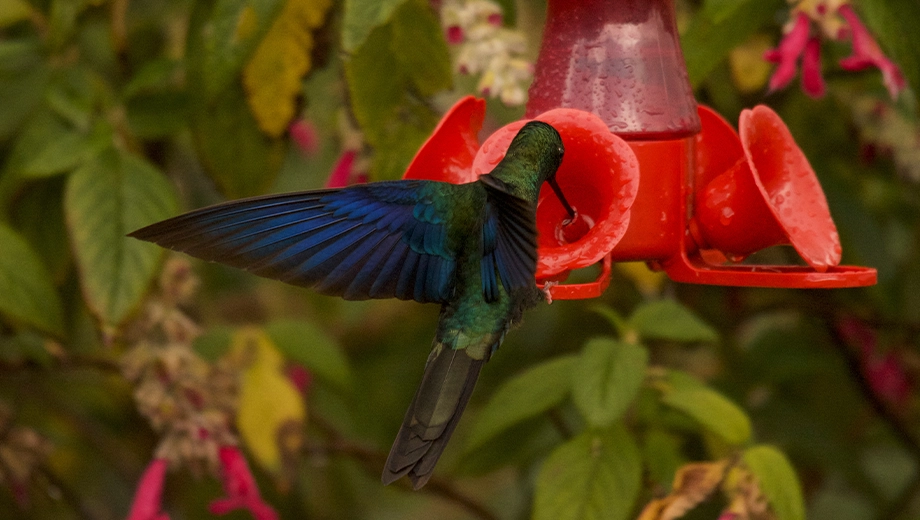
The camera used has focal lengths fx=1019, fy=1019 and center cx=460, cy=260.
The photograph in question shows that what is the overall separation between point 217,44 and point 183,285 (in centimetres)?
63

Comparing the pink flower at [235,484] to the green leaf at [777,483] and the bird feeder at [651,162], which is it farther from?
the green leaf at [777,483]

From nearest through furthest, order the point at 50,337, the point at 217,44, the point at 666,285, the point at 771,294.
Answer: the point at 217,44
the point at 50,337
the point at 666,285
the point at 771,294

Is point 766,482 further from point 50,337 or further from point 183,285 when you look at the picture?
point 50,337

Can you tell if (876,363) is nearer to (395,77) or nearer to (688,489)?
(688,489)

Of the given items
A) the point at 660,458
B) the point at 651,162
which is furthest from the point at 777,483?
the point at 651,162

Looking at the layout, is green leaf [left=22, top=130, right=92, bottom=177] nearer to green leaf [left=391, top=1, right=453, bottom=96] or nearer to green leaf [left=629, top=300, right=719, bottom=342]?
green leaf [left=391, top=1, right=453, bottom=96]

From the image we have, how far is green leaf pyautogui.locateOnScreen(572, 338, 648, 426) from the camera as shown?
6.35 ft

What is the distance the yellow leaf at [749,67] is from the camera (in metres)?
2.54

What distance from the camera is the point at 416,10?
194 centimetres

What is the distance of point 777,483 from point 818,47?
0.85m

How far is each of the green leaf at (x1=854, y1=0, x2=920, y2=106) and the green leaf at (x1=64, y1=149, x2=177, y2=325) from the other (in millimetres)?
1448

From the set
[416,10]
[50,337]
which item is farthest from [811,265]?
[50,337]

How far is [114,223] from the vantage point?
2.16 meters

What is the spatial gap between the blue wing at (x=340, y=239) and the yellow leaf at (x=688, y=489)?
594 millimetres
